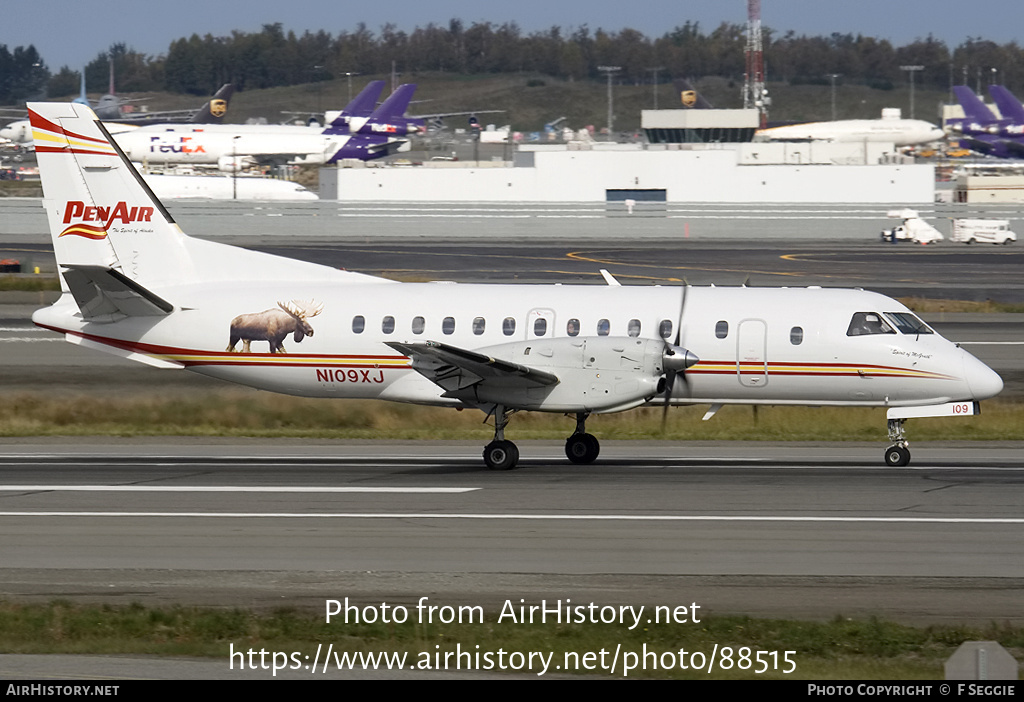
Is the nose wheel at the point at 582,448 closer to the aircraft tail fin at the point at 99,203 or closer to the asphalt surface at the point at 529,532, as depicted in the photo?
the asphalt surface at the point at 529,532

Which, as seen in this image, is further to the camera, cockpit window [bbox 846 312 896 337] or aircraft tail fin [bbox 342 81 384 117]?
aircraft tail fin [bbox 342 81 384 117]

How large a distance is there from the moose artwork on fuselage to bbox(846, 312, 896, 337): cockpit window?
9677mm

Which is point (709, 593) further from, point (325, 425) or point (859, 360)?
point (325, 425)

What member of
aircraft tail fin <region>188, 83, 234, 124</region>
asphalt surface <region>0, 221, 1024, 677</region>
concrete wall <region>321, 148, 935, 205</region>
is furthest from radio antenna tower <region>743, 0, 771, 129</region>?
asphalt surface <region>0, 221, 1024, 677</region>

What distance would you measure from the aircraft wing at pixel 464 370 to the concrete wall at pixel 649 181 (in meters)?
78.2

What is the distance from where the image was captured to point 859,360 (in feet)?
72.8

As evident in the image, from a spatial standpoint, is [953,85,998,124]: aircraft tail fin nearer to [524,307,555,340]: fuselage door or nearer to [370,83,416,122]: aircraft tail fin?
[370,83,416,122]: aircraft tail fin

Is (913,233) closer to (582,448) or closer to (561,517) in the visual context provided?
(582,448)

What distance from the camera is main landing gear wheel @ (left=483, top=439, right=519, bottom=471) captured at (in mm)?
21594

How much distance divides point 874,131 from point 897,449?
13141cm

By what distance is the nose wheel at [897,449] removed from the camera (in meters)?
21.8

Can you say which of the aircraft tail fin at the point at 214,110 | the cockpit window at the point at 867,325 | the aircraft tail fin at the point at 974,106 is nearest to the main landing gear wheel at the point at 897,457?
the cockpit window at the point at 867,325
